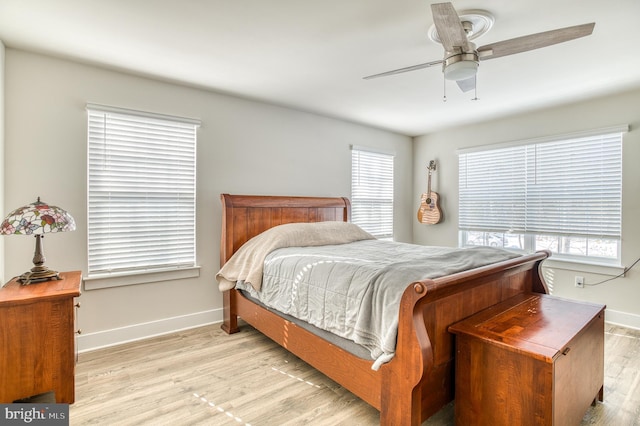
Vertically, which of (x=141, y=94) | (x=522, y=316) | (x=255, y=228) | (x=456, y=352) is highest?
(x=141, y=94)

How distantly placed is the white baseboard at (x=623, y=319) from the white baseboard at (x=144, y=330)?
410 centimetres

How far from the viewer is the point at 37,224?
1901mm

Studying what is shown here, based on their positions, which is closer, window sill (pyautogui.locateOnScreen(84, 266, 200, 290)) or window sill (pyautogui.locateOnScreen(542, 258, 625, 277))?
window sill (pyautogui.locateOnScreen(84, 266, 200, 290))

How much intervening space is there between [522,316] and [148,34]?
300 cm

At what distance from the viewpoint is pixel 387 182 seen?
4.96 metres

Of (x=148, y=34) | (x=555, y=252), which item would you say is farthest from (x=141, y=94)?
(x=555, y=252)

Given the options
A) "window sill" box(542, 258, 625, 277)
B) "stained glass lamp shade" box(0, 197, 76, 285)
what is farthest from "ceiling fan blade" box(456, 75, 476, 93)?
"stained glass lamp shade" box(0, 197, 76, 285)

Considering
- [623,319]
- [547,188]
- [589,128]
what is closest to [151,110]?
[547,188]

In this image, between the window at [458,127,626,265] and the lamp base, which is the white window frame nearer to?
the lamp base

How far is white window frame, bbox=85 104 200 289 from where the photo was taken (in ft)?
8.89

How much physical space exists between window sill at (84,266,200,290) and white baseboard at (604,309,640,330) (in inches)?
169

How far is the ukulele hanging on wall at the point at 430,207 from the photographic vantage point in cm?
487

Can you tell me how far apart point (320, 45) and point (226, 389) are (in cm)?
249

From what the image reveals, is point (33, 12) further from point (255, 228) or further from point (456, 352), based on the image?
point (456, 352)
